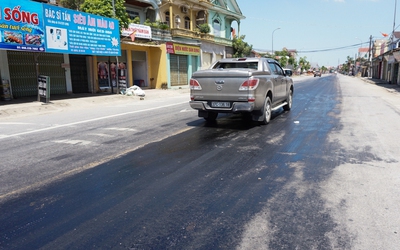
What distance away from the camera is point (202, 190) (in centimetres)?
399

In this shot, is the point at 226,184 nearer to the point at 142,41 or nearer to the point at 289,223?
the point at 289,223

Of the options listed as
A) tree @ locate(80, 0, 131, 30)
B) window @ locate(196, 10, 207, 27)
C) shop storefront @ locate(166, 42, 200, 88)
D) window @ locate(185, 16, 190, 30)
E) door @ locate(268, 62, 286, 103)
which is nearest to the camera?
door @ locate(268, 62, 286, 103)

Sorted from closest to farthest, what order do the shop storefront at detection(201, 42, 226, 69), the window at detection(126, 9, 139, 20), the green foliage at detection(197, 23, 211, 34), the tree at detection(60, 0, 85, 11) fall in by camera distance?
1. the tree at detection(60, 0, 85, 11)
2. the window at detection(126, 9, 139, 20)
3. the green foliage at detection(197, 23, 211, 34)
4. the shop storefront at detection(201, 42, 226, 69)

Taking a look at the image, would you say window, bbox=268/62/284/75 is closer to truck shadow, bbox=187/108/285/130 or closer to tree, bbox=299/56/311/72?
truck shadow, bbox=187/108/285/130

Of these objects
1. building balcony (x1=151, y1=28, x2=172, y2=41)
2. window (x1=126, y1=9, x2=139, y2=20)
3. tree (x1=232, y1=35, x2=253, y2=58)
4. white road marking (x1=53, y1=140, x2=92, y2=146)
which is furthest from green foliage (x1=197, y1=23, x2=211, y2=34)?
white road marking (x1=53, y1=140, x2=92, y2=146)

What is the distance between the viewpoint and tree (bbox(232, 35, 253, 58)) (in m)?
41.1

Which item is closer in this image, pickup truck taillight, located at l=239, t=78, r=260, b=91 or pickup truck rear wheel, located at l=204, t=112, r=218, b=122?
pickup truck taillight, located at l=239, t=78, r=260, b=91

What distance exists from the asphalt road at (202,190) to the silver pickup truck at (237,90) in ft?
2.57

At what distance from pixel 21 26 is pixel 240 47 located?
3173 centimetres

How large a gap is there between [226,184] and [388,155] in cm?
349

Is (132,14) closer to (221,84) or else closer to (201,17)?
(201,17)

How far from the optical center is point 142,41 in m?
24.8

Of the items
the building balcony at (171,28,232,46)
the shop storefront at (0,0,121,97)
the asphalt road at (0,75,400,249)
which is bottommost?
the asphalt road at (0,75,400,249)

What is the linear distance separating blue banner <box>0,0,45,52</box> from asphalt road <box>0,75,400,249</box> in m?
7.43
